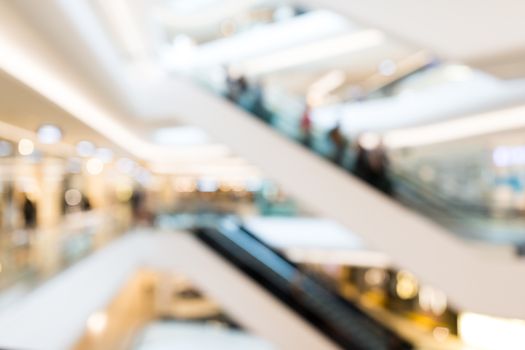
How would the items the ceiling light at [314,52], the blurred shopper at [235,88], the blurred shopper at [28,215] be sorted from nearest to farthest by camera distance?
the blurred shopper at [235,88] → the blurred shopper at [28,215] → the ceiling light at [314,52]

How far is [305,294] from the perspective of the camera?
9945mm

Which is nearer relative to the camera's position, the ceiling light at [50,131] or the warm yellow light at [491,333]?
the ceiling light at [50,131]

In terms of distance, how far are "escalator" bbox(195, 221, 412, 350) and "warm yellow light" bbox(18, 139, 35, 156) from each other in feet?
12.5

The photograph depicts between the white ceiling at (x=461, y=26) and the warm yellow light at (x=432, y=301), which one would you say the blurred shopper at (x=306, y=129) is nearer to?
the white ceiling at (x=461, y=26)

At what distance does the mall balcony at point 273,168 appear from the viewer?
17.4 feet

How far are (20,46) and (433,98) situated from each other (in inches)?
291

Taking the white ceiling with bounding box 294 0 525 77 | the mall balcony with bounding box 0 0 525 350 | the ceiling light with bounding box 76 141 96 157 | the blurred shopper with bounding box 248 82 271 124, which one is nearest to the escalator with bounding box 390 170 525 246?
the mall balcony with bounding box 0 0 525 350

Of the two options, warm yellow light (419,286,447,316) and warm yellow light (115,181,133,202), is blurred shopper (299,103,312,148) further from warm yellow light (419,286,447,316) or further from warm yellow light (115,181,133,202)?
warm yellow light (115,181,133,202)

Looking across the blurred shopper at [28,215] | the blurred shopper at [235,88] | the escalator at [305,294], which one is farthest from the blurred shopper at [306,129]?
the blurred shopper at [28,215]

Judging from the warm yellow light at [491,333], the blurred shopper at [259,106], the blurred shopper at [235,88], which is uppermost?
the blurred shopper at [235,88]

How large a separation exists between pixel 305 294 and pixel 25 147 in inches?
242

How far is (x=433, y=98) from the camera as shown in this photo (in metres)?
9.43

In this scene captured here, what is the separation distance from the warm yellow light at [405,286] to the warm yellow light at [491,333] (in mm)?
2484

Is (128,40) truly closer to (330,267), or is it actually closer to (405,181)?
(405,181)
